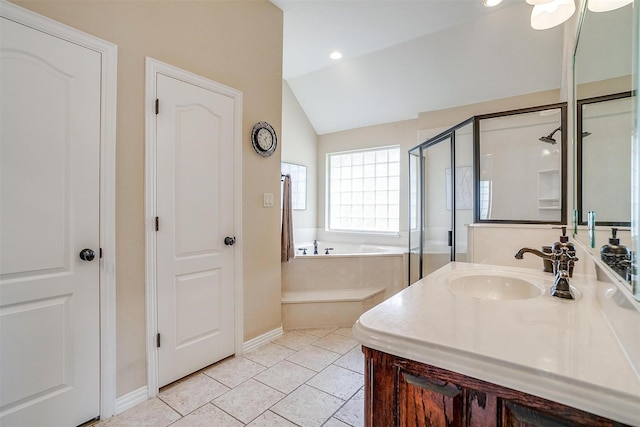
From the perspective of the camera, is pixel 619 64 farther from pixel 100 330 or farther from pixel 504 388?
pixel 100 330

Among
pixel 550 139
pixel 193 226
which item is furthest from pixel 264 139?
pixel 550 139

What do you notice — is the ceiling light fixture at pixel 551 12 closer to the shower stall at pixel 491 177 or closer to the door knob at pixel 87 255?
the shower stall at pixel 491 177

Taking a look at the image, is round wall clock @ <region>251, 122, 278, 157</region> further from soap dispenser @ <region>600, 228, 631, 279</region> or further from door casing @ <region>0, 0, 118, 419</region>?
soap dispenser @ <region>600, 228, 631, 279</region>

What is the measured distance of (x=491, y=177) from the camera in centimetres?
300

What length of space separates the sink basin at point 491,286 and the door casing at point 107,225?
5.74 feet

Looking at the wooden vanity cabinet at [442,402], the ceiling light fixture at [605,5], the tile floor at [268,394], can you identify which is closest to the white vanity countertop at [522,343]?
the wooden vanity cabinet at [442,402]

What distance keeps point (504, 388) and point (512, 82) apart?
362cm

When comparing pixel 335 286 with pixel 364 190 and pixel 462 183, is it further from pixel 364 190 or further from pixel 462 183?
pixel 364 190

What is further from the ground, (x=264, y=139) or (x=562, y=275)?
(x=264, y=139)

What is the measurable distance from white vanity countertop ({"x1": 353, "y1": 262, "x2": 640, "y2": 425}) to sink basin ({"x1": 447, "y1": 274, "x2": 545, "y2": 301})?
268mm

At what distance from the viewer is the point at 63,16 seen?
1462 mm

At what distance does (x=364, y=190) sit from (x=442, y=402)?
14.2ft

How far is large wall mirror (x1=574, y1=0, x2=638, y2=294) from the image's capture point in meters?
0.77

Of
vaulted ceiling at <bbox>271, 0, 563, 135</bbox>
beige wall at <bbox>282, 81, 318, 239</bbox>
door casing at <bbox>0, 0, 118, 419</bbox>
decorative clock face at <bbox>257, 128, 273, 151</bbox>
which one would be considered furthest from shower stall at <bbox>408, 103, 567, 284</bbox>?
door casing at <bbox>0, 0, 118, 419</bbox>
